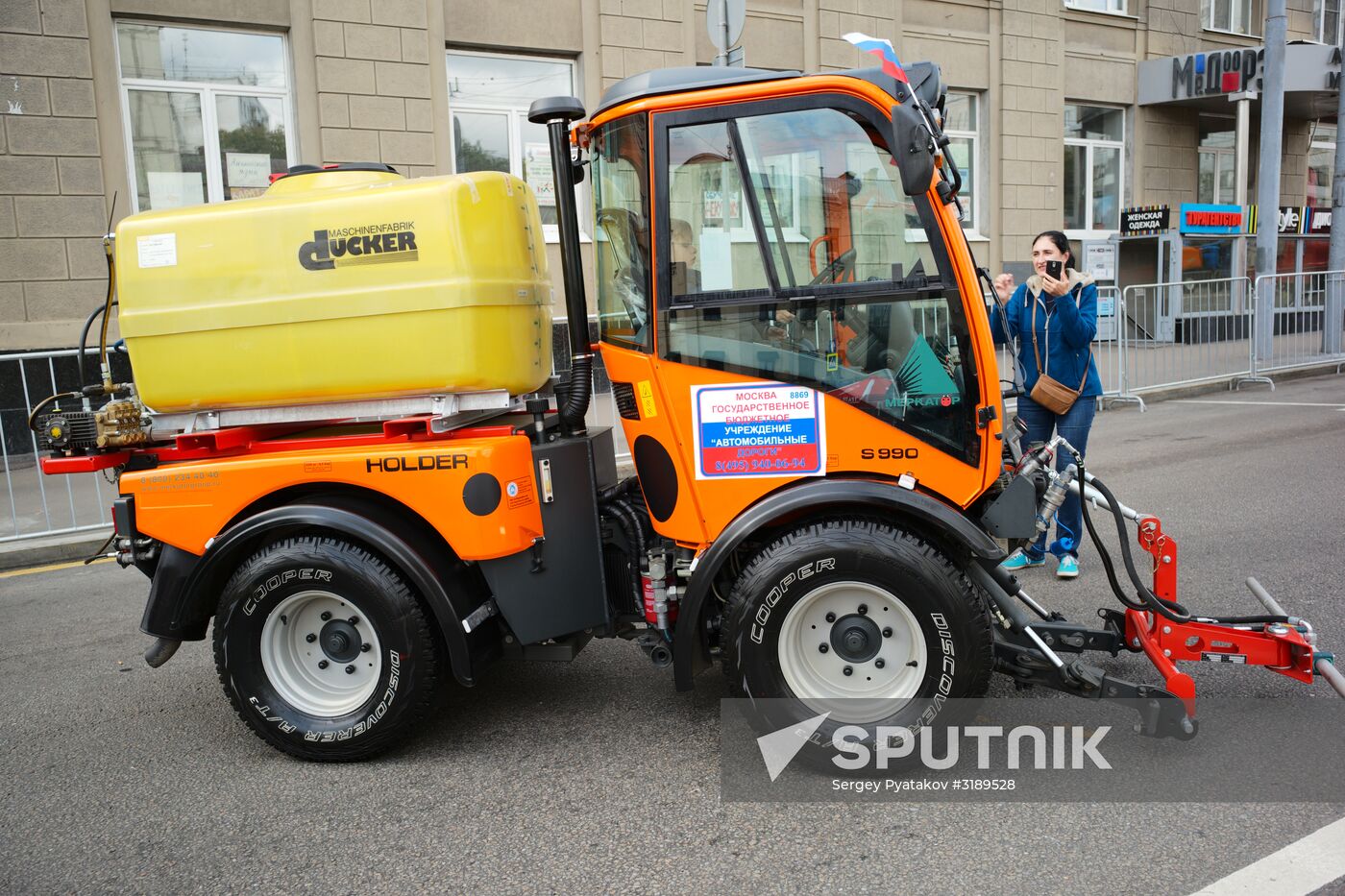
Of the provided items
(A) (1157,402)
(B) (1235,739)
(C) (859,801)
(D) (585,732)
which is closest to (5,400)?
(D) (585,732)

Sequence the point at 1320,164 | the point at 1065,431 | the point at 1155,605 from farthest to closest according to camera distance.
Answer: the point at 1320,164 → the point at 1065,431 → the point at 1155,605

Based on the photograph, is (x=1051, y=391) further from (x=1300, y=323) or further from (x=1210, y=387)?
(x=1300, y=323)

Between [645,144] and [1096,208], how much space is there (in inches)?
686

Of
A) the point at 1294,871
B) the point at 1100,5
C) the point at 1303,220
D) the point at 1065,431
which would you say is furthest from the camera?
the point at 1303,220

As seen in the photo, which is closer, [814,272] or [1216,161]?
[814,272]

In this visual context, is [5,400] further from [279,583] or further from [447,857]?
[447,857]

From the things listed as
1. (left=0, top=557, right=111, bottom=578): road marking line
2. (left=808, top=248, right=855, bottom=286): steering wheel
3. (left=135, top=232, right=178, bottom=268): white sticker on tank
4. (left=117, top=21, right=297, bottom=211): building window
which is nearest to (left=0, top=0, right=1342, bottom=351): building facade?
(left=117, top=21, right=297, bottom=211): building window

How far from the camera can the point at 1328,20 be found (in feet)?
70.9

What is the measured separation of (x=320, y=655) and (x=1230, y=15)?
22022mm

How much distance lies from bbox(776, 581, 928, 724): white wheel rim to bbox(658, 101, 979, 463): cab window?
0.59 meters

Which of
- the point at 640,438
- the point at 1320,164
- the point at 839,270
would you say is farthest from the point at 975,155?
the point at 640,438

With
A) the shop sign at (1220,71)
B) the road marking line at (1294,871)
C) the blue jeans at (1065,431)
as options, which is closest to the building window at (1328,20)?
the shop sign at (1220,71)

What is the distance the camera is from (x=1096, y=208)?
61.0 feet

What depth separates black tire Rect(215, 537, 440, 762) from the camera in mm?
3498
